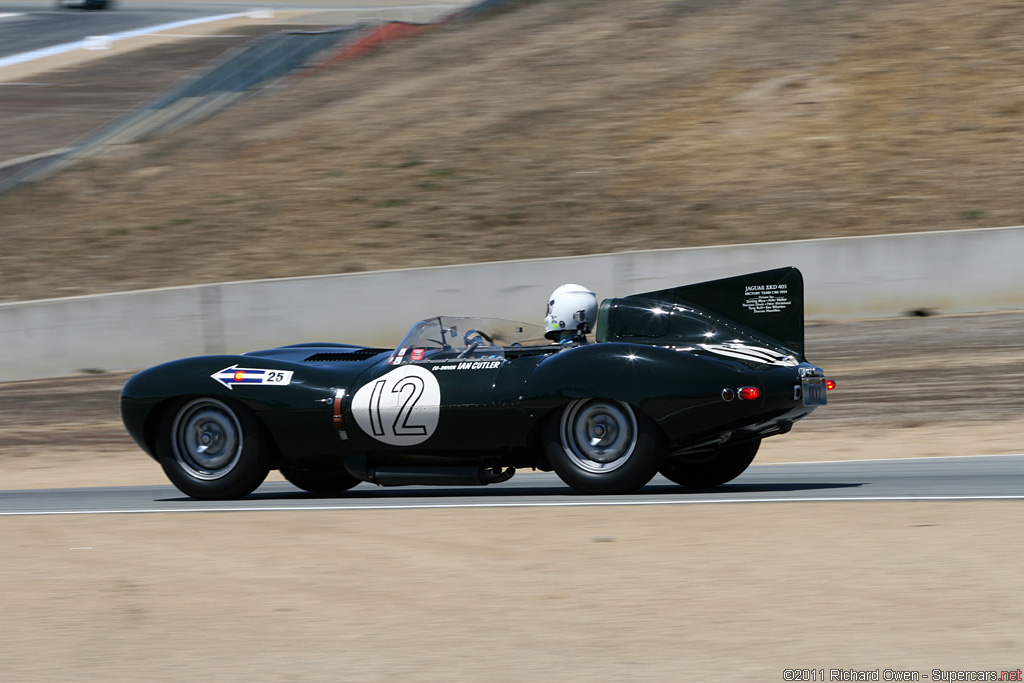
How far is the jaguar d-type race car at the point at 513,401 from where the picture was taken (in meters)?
7.61

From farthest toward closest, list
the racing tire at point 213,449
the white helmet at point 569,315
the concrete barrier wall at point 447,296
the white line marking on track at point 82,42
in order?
the white line marking on track at point 82,42 → the concrete barrier wall at point 447,296 → the white helmet at point 569,315 → the racing tire at point 213,449

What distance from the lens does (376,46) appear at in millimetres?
31188

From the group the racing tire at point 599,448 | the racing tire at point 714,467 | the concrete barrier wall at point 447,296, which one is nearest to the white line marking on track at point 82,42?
the concrete barrier wall at point 447,296

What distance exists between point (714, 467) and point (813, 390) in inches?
50.7

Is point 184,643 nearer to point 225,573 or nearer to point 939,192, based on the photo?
point 225,573

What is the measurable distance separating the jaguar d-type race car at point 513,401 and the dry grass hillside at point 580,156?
10560mm

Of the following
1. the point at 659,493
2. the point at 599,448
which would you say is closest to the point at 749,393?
the point at 599,448

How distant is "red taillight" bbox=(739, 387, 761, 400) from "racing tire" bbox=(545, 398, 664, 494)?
55 cm

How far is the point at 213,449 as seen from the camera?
8625 millimetres

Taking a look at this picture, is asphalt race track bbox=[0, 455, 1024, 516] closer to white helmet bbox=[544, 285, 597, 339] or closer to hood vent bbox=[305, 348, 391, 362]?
hood vent bbox=[305, 348, 391, 362]

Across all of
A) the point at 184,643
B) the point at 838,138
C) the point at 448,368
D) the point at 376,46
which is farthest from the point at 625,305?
the point at 376,46

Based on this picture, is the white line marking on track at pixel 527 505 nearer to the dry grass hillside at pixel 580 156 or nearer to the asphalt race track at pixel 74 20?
the dry grass hillside at pixel 580 156

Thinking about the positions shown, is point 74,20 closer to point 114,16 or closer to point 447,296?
point 114,16

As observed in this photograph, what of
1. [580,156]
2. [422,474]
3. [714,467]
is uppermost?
[580,156]
